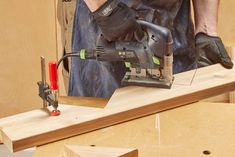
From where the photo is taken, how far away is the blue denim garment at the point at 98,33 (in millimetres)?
1656

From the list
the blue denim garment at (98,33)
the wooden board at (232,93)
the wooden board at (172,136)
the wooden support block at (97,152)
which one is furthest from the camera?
the wooden board at (232,93)

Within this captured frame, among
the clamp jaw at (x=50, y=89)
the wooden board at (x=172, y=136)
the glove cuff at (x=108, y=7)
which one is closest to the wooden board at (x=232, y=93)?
the wooden board at (x=172, y=136)

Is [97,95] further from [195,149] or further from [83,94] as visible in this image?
[195,149]

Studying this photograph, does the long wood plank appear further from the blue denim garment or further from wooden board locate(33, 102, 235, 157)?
the blue denim garment

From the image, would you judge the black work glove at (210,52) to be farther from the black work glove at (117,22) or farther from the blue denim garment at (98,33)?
the black work glove at (117,22)

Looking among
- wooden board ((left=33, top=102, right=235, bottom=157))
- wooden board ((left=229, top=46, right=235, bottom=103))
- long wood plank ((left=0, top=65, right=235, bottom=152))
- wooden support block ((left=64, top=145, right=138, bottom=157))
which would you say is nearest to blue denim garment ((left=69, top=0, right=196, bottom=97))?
long wood plank ((left=0, top=65, right=235, bottom=152))

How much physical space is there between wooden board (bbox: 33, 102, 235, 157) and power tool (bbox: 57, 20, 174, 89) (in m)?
0.17

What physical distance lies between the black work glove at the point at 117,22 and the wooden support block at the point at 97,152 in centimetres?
51

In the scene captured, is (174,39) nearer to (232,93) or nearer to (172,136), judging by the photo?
(232,93)

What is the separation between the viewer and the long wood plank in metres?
1.20

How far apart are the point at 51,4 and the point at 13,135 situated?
112 centimetres

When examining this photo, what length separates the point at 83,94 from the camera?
5.97ft

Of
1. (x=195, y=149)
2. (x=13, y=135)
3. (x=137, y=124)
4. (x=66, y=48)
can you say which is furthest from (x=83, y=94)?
(x=195, y=149)

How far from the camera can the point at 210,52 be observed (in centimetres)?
178
